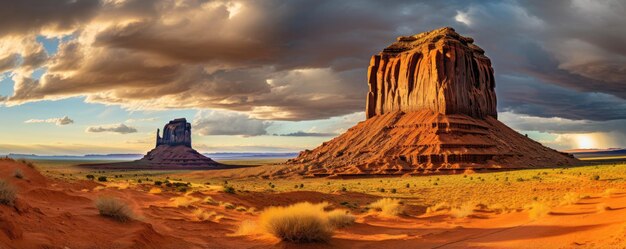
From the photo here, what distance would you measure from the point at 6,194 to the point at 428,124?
83196 millimetres

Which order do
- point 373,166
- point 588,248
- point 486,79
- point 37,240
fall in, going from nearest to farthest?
point 37,240
point 588,248
point 373,166
point 486,79

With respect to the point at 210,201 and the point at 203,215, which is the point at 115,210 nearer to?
the point at 203,215

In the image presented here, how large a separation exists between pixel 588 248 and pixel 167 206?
15.9 metres

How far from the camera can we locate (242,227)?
15.6m

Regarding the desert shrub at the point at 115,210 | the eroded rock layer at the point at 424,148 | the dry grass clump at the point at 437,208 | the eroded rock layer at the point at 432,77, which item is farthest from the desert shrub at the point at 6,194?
the eroded rock layer at the point at 432,77

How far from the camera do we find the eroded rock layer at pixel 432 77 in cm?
9712

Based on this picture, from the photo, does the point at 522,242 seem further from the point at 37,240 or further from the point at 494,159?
the point at 494,159

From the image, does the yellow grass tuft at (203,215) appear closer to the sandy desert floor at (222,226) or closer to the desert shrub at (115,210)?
the sandy desert floor at (222,226)

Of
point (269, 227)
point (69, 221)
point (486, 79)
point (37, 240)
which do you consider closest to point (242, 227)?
point (269, 227)

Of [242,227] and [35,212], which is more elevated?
[35,212]

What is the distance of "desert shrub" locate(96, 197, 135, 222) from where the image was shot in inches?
553

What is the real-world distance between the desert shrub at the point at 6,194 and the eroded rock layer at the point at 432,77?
88.5 meters

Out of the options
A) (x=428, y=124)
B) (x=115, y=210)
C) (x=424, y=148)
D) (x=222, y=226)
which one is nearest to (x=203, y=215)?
(x=222, y=226)

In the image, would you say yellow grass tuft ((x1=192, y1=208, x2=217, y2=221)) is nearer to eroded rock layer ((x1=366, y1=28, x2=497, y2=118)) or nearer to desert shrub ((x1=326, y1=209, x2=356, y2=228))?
desert shrub ((x1=326, y1=209, x2=356, y2=228))
